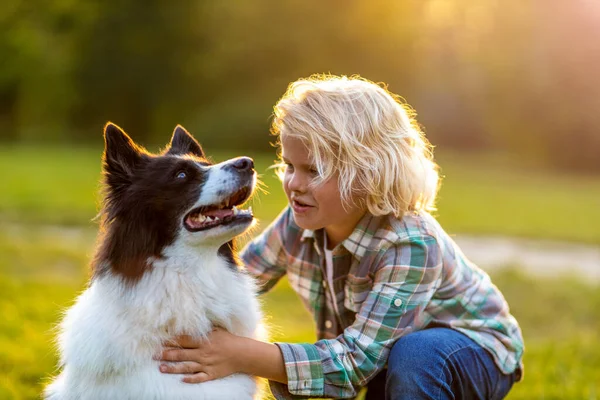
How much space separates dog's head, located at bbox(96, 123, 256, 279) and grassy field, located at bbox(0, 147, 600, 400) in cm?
103

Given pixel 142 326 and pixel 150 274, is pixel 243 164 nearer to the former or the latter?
pixel 150 274

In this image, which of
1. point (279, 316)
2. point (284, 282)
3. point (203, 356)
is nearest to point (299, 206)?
point (203, 356)

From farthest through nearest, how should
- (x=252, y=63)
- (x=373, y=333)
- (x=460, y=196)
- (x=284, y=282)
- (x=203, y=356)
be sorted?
(x=252, y=63) → (x=460, y=196) → (x=284, y=282) → (x=373, y=333) → (x=203, y=356)

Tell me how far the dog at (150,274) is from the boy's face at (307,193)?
28 centimetres

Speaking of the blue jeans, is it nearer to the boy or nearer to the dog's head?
the boy

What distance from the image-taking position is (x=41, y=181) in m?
13.1

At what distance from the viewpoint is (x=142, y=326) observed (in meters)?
2.42

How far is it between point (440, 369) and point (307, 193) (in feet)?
2.90

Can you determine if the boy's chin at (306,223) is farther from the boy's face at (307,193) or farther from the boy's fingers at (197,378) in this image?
the boy's fingers at (197,378)

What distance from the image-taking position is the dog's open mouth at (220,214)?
97.0 inches

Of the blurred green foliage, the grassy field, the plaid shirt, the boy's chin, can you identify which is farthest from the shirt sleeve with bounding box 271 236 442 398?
the blurred green foliage

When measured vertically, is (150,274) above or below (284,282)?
above

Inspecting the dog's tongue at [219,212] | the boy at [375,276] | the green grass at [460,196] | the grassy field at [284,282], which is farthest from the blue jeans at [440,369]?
the green grass at [460,196]

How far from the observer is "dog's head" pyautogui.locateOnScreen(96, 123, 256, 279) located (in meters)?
2.45
